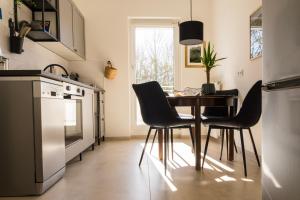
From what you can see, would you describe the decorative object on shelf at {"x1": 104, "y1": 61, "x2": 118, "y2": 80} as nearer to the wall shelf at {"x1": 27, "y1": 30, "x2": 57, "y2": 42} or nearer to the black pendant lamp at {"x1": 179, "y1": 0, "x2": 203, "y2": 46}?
the wall shelf at {"x1": 27, "y1": 30, "x2": 57, "y2": 42}

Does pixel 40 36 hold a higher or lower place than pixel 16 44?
higher

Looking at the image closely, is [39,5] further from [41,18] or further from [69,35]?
[69,35]

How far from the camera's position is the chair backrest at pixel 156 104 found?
2225 millimetres

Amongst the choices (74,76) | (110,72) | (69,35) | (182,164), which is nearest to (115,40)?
(110,72)

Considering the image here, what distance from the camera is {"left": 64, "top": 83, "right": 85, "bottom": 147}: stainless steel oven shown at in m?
2.35

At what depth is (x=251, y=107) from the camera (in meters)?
2.16

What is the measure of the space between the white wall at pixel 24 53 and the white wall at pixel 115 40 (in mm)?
878

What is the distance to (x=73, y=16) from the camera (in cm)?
360

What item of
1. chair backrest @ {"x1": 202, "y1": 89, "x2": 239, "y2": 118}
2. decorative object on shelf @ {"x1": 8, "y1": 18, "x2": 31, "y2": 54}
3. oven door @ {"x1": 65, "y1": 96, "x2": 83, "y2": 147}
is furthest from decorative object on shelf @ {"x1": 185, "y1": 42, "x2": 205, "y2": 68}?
decorative object on shelf @ {"x1": 8, "y1": 18, "x2": 31, "y2": 54}

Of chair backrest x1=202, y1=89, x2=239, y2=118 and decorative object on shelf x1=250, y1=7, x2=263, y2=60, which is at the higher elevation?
decorative object on shelf x1=250, y1=7, x2=263, y2=60

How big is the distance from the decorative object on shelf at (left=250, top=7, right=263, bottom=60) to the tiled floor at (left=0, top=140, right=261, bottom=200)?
1.20 metres

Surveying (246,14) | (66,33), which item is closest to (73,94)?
(66,33)

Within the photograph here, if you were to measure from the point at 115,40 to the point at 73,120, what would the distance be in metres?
2.17

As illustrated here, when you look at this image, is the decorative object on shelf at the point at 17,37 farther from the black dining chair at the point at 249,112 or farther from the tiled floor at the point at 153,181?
the black dining chair at the point at 249,112
